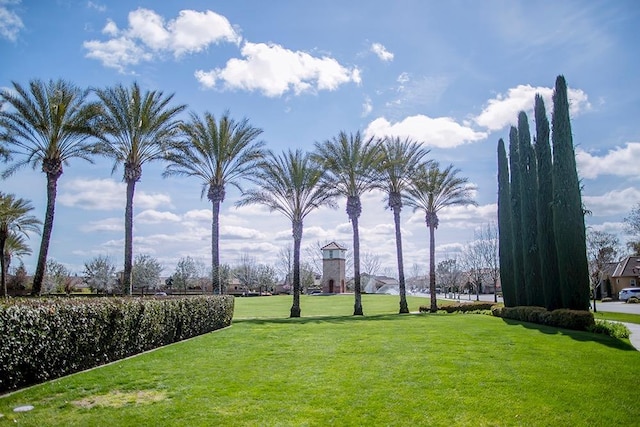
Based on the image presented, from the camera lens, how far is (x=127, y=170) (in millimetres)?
20766

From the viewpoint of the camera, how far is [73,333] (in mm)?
9016

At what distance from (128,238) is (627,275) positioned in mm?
56860

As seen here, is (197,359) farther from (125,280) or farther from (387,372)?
(125,280)

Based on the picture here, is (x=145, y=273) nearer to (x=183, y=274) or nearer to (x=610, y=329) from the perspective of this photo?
(x=183, y=274)

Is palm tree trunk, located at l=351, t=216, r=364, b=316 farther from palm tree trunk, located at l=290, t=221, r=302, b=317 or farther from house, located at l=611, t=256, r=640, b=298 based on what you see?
house, located at l=611, t=256, r=640, b=298

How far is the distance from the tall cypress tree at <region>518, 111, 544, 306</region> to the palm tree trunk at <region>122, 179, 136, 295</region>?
61.3 ft

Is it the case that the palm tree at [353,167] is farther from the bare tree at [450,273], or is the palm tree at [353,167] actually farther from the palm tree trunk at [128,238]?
the bare tree at [450,273]

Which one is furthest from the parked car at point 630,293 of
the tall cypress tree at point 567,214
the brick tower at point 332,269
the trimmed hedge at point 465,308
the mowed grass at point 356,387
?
the mowed grass at point 356,387

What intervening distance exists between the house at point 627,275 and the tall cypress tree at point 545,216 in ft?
143

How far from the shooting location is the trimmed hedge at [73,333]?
7.52 metres

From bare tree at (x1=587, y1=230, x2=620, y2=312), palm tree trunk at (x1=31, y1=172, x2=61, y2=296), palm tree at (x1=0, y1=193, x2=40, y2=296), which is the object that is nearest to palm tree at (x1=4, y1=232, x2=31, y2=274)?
palm tree at (x1=0, y1=193, x2=40, y2=296)

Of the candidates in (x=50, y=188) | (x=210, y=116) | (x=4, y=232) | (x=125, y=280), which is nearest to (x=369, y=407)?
(x=125, y=280)

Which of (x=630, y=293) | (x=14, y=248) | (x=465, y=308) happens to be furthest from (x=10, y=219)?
(x=630, y=293)

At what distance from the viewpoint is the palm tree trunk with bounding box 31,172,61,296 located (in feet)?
62.2
